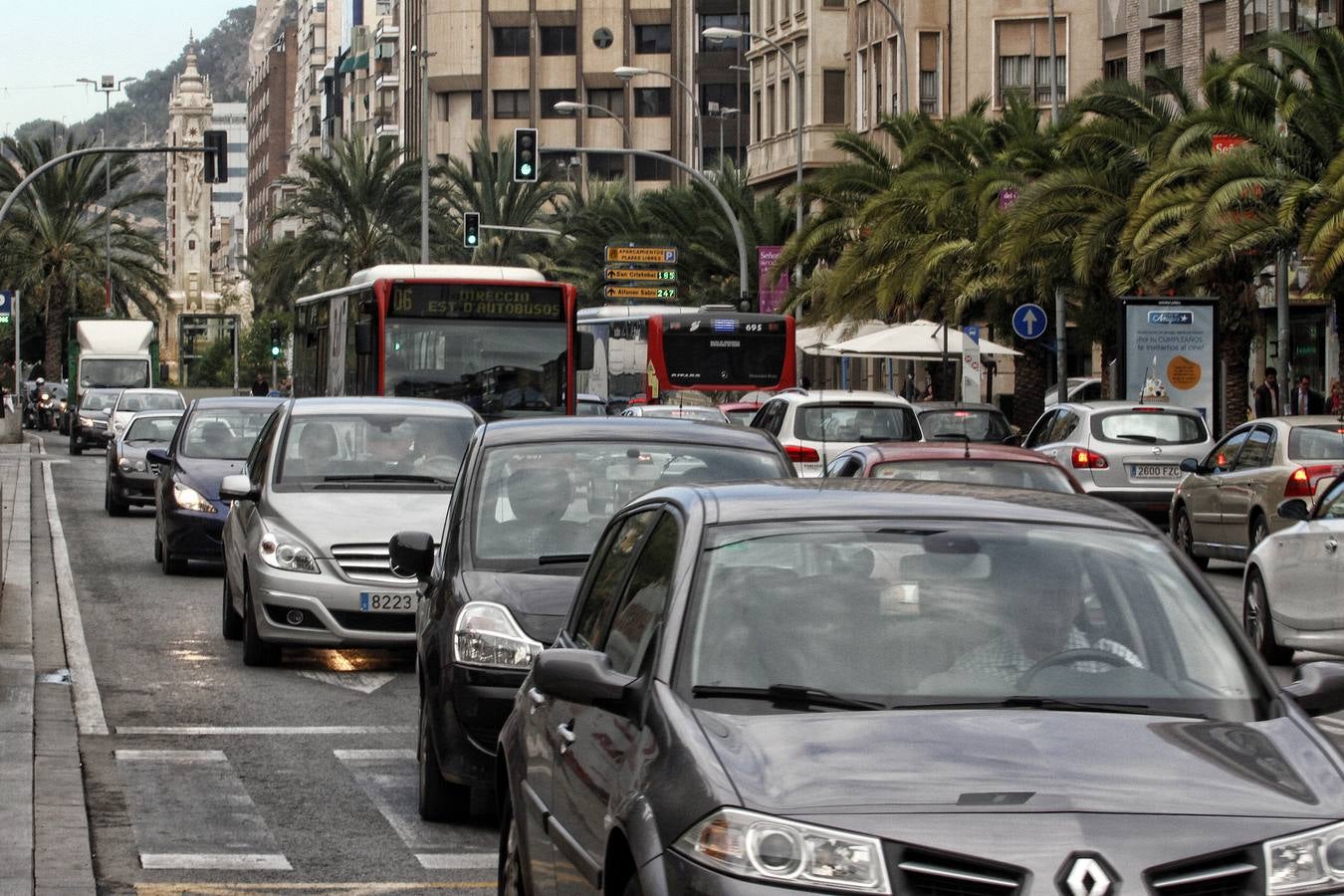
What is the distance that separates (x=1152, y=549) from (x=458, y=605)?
Result: 427 centimetres

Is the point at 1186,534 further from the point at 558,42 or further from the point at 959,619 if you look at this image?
the point at 558,42

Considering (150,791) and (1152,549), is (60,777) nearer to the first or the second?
(150,791)

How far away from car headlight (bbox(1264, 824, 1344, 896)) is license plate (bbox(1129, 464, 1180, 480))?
2437 centimetres

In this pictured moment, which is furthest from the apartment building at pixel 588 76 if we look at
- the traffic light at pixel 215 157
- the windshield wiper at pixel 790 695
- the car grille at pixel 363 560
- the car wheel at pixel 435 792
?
the windshield wiper at pixel 790 695

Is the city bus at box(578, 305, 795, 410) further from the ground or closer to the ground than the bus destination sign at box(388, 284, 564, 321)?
closer to the ground

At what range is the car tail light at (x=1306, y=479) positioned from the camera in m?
20.8

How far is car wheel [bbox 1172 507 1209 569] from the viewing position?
2367cm

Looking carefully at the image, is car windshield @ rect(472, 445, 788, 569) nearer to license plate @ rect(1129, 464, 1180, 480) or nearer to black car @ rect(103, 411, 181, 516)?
license plate @ rect(1129, 464, 1180, 480)

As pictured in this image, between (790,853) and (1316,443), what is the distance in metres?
17.9

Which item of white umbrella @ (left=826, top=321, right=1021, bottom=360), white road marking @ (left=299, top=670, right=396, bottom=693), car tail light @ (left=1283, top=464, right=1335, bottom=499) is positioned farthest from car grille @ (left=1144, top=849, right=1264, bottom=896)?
white umbrella @ (left=826, top=321, right=1021, bottom=360)

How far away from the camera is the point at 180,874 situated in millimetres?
8289

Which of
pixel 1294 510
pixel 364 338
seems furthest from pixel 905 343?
pixel 1294 510

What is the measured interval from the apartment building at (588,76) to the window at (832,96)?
143 feet

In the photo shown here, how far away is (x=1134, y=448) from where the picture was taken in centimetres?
2844
